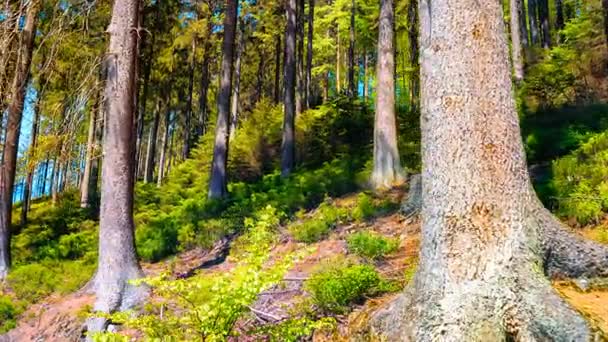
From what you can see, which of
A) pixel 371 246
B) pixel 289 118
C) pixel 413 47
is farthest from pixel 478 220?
pixel 413 47

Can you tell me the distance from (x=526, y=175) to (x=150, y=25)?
18.4 m

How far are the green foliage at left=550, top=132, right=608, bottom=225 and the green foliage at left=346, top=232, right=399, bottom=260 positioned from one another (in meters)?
2.01

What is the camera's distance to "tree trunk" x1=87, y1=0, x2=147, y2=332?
7.16 m

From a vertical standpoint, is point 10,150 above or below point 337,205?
above

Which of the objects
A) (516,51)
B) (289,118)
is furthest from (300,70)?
(516,51)

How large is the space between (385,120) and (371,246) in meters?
4.32

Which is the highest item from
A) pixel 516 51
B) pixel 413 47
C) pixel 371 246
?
pixel 413 47

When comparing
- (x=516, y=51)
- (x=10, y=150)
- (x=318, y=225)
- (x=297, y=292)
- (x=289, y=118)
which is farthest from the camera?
(x=289, y=118)

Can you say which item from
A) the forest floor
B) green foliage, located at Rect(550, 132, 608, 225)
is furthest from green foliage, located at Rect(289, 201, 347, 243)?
green foliage, located at Rect(550, 132, 608, 225)

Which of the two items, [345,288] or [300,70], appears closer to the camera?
[345,288]

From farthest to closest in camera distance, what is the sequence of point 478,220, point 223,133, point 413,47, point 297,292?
point 413,47, point 223,133, point 297,292, point 478,220

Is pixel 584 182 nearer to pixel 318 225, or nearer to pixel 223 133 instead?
pixel 318 225

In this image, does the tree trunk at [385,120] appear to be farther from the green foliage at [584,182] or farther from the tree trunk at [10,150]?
the tree trunk at [10,150]

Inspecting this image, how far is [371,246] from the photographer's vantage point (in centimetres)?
635
